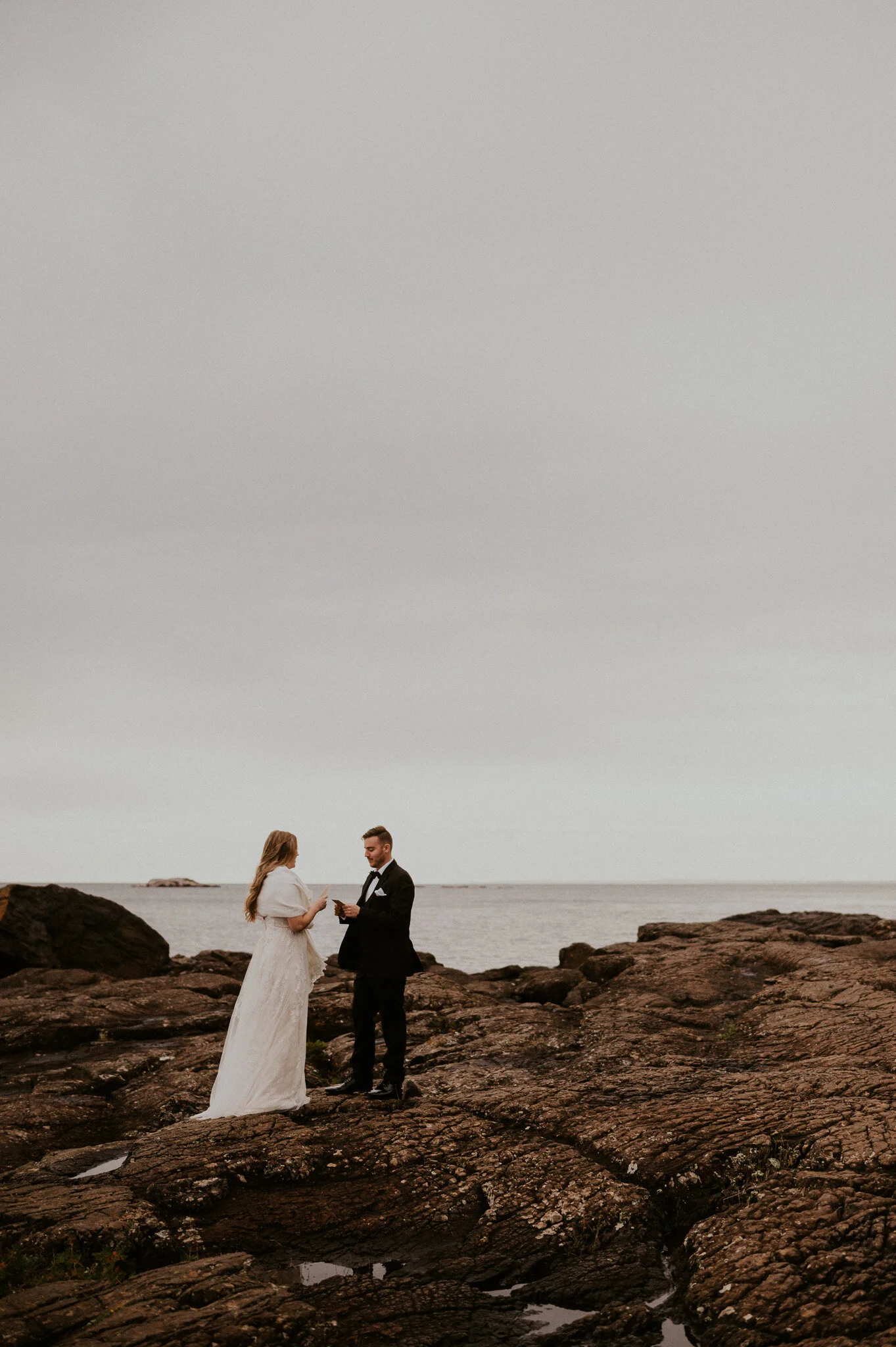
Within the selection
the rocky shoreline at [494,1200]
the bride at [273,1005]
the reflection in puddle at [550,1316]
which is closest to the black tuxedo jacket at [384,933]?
the bride at [273,1005]

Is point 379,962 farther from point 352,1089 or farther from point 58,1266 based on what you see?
point 58,1266

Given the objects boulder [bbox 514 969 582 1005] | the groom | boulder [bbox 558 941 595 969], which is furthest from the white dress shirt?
boulder [bbox 558 941 595 969]

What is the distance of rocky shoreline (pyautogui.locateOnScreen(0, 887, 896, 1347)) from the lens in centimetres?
723

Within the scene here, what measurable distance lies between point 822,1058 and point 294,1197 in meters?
7.83

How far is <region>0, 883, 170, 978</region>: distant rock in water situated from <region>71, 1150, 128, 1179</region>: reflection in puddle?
20.9m

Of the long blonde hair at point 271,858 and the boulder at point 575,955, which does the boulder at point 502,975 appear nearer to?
the boulder at point 575,955

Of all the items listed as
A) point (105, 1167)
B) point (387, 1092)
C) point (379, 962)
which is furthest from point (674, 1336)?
point (105, 1167)

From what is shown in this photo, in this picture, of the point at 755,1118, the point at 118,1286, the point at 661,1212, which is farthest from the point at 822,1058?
the point at 118,1286

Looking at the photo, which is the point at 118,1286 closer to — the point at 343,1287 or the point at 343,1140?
→ the point at 343,1287

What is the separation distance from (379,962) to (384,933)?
37 centimetres

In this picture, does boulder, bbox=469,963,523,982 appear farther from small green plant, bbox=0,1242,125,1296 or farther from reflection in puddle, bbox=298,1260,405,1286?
small green plant, bbox=0,1242,125,1296

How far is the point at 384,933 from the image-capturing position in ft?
39.9

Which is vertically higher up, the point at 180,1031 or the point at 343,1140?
the point at 343,1140

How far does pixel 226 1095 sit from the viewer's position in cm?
1169
